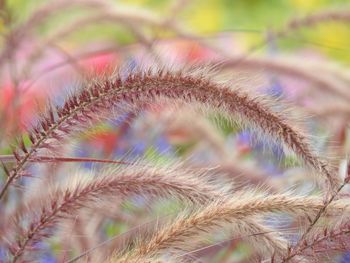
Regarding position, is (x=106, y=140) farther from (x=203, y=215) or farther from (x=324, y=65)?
(x=203, y=215)

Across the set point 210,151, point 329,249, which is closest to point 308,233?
point 329,249

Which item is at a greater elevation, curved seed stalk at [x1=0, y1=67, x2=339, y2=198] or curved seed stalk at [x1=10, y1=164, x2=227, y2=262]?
curved seed stalk at [x1=0, y1=67, x2=339, y2=198]

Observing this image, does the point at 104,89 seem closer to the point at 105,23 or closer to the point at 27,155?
the point at 27,155

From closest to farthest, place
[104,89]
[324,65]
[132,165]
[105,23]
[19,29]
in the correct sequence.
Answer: [104,89], [132,165], [19,29], [105,23], [324,65]

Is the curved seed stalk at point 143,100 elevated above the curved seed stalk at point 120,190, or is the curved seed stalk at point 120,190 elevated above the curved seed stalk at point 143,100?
the curved seed stalk at point 143,100

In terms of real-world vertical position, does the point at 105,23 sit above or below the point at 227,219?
above

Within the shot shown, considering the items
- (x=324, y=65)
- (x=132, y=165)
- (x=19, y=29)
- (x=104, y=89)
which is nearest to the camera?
(x=104, y=89)

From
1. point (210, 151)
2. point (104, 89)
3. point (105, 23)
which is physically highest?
point (105, 23)

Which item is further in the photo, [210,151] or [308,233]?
[210,151]

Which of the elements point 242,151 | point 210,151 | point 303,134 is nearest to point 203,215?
point 303,134
